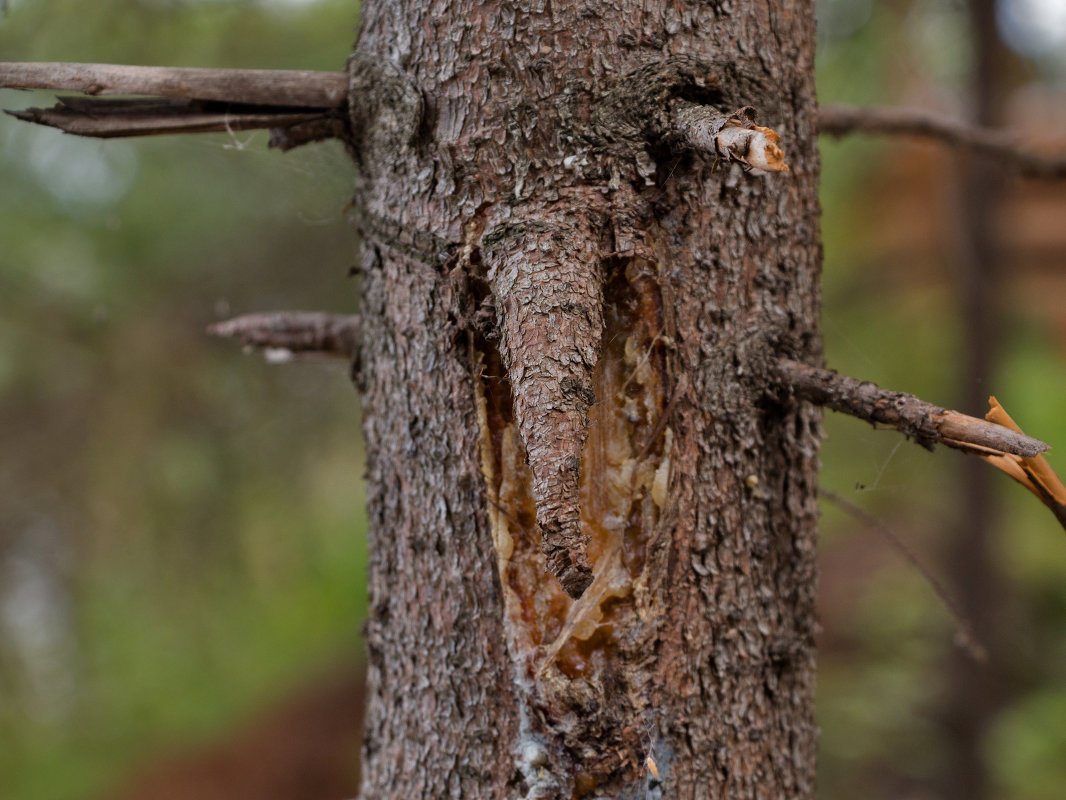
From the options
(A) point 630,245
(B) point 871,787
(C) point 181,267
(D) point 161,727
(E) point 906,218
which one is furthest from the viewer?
(E) point 906,218

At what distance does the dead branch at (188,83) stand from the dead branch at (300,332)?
40cm

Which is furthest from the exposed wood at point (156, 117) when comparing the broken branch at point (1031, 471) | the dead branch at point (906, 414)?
the broken branch at point (1031, 471)

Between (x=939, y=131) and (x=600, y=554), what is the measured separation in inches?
50.8

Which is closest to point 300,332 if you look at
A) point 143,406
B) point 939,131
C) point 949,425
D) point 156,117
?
point 156,117

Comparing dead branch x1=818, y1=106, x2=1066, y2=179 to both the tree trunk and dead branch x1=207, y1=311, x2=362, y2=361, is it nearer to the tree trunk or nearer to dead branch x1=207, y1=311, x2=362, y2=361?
the tree trunk

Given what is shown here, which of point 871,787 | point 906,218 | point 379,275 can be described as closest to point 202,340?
point 379,275

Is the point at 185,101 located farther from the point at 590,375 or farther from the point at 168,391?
the point at 168,391

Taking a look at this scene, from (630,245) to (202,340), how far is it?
2.90m

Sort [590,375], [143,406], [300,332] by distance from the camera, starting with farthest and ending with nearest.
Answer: [143,406], [300,332], [590,375]

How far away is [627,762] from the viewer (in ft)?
3.10

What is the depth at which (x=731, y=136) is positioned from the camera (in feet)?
2.46

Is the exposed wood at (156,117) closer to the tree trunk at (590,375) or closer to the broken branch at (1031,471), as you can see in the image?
the tree trunk at (590,375)

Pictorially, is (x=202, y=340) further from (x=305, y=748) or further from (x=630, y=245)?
(x=305, y=748)

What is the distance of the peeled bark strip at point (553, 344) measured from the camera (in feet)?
2.54
